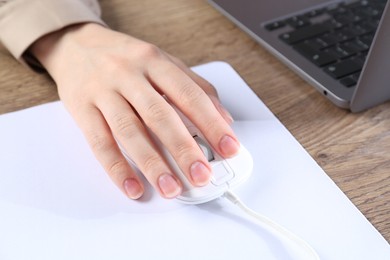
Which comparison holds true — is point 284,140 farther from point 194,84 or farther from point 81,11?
point 81,11

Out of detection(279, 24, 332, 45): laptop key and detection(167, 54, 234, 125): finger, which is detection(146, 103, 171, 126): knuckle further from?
detection(279, 24, 332, 45): laptop key

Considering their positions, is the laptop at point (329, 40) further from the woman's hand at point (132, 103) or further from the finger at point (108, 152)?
the finger at point (108, 152)

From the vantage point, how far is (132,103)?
0.53 m

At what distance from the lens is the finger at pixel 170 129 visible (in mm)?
454

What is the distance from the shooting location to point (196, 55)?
2.24 feet

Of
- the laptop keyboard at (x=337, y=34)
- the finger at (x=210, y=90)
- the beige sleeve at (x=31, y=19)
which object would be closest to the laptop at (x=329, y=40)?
the laptop keyboard at (x=337, y=34)

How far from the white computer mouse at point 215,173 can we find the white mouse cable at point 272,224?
0.4 inches

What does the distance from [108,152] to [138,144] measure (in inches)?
1.4

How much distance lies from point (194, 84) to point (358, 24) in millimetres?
285

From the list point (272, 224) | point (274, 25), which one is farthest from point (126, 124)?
point (274, 25)

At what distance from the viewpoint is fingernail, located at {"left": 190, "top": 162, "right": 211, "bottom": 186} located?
448 mm

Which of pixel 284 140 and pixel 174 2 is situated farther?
pixel 174 2

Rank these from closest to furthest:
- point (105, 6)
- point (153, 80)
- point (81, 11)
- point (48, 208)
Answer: point (48, 208) → point (153, 80) → point (81, 11) → point (105, 6)

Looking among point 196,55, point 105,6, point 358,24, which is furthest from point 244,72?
point 105,6
